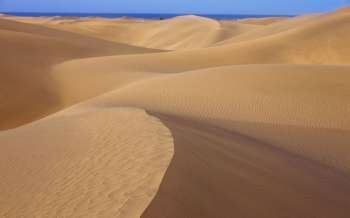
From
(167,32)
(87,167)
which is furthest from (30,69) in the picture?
(167,32)

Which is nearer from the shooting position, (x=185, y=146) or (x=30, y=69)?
(x=185, y=146)

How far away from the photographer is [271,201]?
3342 millimetres

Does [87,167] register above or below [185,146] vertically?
below

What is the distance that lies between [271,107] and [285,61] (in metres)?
10.4

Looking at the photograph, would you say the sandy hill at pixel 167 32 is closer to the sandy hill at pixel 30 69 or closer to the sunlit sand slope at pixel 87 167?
the sandy hill at pixel 30 69

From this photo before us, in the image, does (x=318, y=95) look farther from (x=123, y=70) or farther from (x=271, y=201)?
(x=123, y=70)

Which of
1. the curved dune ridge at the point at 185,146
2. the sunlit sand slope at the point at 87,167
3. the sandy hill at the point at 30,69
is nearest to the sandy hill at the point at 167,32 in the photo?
the sandy hill at the point at 30,69

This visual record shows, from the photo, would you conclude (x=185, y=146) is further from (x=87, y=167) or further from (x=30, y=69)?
(x=30, y=69)

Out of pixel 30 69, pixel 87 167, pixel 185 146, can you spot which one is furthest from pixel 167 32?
pixel 87 167

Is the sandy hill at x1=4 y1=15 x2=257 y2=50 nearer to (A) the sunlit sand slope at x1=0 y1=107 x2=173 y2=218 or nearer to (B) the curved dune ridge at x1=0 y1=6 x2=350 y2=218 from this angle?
(B) the curved dune ridge at x1=0 y1=6 x2=350 y2=218

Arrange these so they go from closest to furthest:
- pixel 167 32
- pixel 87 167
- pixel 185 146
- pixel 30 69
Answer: pixel 87 167
pixel 185 146
pixel 30 69
pixel 167 32

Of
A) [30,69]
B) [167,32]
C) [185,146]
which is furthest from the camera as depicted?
[167,32]

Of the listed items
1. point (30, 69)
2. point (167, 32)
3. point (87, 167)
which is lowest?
point (167, 32)

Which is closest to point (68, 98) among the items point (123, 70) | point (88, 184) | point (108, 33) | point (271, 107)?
point (123, 70)
